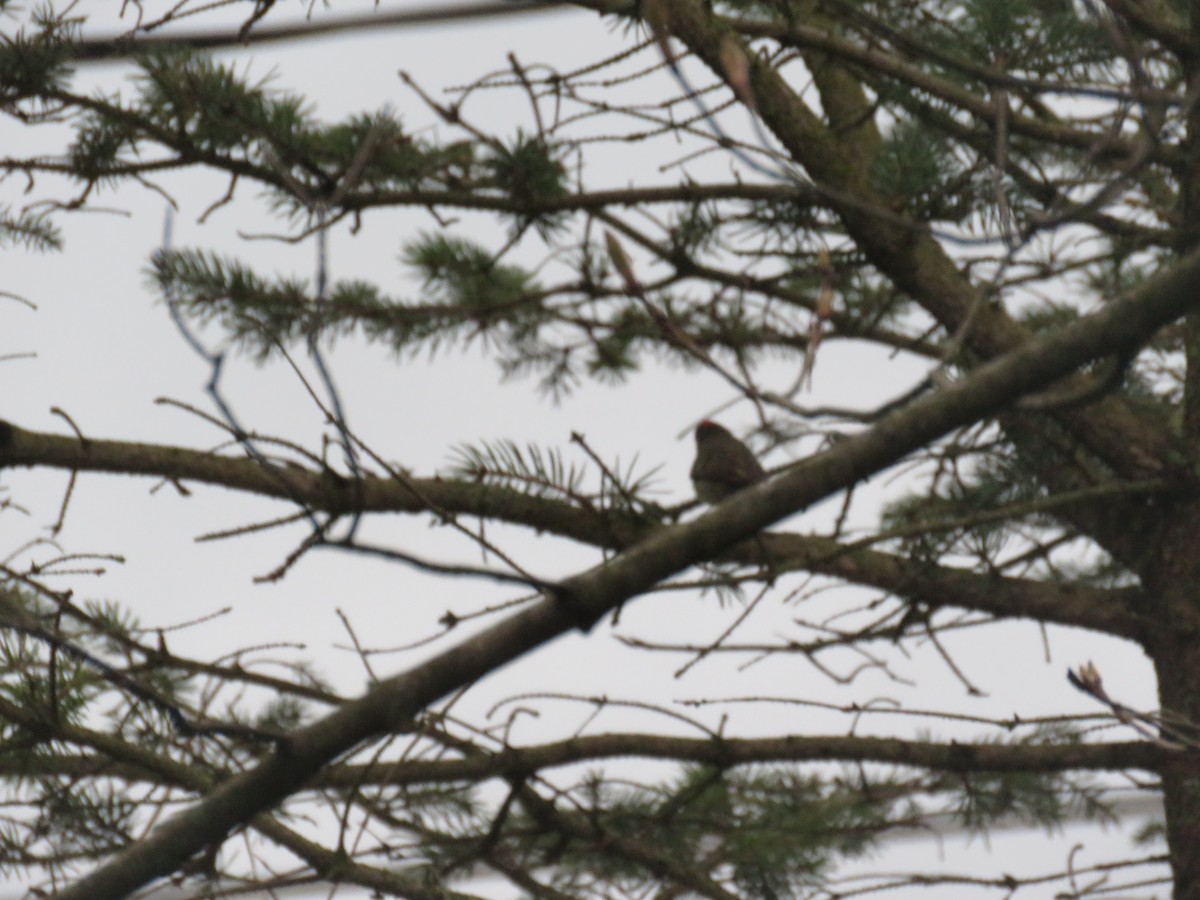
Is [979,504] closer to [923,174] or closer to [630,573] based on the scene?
[923,174]

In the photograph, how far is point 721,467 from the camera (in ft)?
6.70

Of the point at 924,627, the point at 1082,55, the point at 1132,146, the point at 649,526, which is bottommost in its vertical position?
the point at 924,627

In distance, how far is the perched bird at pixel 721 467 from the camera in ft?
6.64

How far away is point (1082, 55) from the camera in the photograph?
173 centimetres

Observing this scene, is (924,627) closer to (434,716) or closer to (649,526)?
(649,526)

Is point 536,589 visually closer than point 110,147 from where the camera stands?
Yes

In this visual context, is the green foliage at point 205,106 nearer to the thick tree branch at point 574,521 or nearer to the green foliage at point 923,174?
the thick tree branch at point 574,521

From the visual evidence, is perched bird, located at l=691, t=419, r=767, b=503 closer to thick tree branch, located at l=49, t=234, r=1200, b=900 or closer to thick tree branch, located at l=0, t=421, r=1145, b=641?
thick tree branch, located at l=0, t=421, r=1145, b=641

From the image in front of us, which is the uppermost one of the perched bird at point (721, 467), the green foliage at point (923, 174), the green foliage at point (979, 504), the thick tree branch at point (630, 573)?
the green foliage at point (923, 174)

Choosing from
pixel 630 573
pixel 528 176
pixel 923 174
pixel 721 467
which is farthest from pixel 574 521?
pixel 630 573

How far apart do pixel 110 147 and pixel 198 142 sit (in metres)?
0.12

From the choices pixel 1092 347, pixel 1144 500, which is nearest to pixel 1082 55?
pixel 1144 500

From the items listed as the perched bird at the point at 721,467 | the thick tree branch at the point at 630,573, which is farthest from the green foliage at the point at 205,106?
the thick tree branch at the point at 630,573

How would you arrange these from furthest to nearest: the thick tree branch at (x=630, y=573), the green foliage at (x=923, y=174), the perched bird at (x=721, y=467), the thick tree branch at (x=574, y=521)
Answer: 1. the perched bird at (x=721, y=467)
2. the green foliage at (x=923, y=174)
3. the thick tree branch at (x=574, y=521)
4. the thick tree branch at (x=630, y=573)
